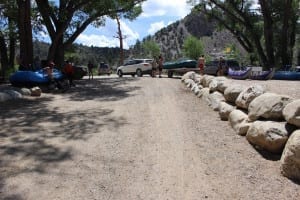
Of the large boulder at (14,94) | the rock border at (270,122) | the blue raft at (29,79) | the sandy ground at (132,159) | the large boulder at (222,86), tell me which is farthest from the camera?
the blue raft at (29,79)

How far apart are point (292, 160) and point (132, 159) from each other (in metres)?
2.71

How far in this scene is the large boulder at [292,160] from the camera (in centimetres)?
659

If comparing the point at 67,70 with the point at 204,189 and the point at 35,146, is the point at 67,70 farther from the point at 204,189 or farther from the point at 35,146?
the point at 204,189

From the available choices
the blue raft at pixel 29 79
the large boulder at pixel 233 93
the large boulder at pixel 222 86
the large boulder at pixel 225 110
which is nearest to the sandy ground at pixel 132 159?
the large boulder at pixel 225 110

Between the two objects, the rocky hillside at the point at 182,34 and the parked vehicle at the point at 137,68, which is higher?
the rocky hillside at the point at 182,34

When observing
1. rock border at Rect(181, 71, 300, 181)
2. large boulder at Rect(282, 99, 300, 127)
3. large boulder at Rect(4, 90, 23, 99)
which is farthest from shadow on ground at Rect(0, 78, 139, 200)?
large boulder at Rect(282, 99, 300, 127)

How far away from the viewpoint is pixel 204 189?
6.31 meters

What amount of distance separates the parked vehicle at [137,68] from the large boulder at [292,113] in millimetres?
29301

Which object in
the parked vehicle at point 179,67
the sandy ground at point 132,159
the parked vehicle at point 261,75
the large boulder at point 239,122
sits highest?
the parked vehicle at point 179,67

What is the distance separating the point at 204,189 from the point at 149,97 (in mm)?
10981

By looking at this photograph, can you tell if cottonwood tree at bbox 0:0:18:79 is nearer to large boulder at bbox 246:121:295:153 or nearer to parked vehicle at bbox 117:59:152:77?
parked vehicle at bbox 117:59:152:77

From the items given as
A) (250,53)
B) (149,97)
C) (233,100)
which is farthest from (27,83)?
(250,53)

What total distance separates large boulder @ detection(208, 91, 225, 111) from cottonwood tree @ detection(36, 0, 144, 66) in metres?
16.1

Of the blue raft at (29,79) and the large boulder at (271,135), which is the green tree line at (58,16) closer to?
the blue raft at (29,79)
